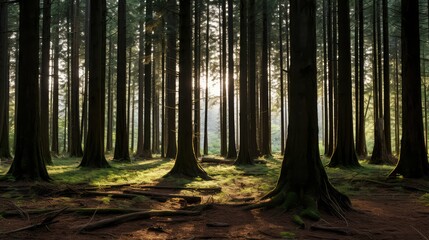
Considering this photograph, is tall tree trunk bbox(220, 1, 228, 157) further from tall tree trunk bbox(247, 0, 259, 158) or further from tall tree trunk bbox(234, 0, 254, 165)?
tall tree trunk bbox(234, 0, 254, 165)

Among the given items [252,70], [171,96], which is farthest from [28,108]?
[171,96]

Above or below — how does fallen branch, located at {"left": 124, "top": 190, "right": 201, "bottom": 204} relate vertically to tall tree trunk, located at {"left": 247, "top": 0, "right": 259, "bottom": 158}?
below

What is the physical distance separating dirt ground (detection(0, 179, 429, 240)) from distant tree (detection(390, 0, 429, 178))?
3118mm

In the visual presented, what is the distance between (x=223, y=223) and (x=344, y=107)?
35.3 feet

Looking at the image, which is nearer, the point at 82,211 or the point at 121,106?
the point at 82,211

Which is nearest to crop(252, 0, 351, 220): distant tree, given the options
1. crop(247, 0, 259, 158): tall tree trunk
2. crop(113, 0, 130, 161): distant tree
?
crop(247, 0, 259, 158): tall tree trunk

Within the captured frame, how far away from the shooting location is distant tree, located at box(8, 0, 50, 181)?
29.4 ft

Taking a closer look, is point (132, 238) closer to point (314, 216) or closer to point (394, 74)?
point (314, 216)

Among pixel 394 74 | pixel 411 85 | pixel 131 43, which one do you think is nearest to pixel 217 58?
pixel 131 43

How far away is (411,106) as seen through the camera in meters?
10.1

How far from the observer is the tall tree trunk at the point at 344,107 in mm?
13969

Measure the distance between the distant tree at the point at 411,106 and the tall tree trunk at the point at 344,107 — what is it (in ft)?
12.6

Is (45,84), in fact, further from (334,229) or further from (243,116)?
(334,229)

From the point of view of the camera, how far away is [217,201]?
7047mm
